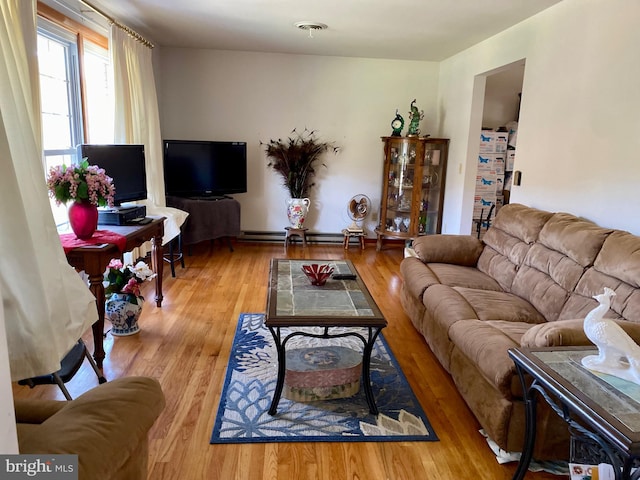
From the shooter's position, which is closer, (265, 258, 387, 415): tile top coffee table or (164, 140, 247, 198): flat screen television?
(265, 258, 387, 415): tile top coffee table

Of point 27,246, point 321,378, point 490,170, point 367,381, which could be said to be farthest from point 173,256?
point 490,170

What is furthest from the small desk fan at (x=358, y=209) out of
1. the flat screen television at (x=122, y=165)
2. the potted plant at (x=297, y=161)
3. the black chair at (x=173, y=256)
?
the flat screen television at (x=122, y=165)

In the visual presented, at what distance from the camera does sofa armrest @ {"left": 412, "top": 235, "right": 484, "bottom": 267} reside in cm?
357

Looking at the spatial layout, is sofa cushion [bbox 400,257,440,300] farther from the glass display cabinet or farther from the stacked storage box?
the stacked storage box

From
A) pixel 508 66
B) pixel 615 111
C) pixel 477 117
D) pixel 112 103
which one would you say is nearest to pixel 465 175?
pixel 477 117

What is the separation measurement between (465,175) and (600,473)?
3.72 meters

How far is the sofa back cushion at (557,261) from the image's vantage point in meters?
2.48

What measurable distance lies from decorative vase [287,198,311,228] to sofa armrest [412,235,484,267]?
222 cm

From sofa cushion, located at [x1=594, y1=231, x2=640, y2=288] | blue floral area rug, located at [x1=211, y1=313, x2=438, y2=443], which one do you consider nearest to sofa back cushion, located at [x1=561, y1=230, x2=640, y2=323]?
sofa cushion, located at [x1=594, y1=231, x2=640, y2=288]

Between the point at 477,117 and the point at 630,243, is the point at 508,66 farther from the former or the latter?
the point at 630,243

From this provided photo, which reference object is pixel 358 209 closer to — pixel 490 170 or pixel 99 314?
pixel 490 170

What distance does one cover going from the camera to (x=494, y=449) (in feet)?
6.66

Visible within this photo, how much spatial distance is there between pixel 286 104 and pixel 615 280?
438 centimetres

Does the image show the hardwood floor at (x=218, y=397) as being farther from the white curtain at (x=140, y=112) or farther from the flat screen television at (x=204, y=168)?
the flat screen television at (x=204, y=168)
